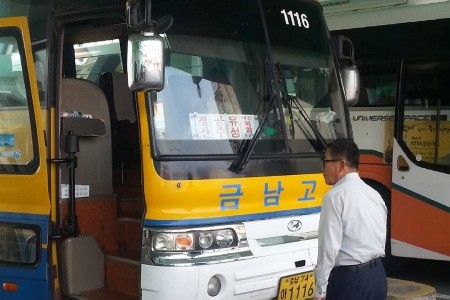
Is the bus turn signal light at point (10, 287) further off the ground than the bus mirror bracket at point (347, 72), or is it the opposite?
the bus mirror bracket at point (347, 72)

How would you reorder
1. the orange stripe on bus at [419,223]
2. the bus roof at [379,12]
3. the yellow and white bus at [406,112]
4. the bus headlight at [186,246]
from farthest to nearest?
1. the bus roof at [379,12]
2. the yellow and white bus at [406,112]
3. the orange stripe on bus at [419,223]
4. the bus headlight at [186,246]

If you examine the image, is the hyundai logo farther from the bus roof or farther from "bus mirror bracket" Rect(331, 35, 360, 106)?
the bus roof

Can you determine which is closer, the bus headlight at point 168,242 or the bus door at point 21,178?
the bus headlight at point 168,242

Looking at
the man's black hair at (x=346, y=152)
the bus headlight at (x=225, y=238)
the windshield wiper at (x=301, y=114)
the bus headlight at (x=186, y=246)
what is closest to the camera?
the man's black hair at (x=346, y=152)

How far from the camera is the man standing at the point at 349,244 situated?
11.0 ft

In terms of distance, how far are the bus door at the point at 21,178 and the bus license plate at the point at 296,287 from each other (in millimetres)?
1626

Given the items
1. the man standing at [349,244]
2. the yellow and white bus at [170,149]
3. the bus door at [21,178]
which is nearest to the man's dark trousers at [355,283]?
the man standing at [349,244]

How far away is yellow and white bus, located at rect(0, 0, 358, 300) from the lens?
3865mm

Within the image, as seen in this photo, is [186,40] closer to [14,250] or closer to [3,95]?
[3,95]

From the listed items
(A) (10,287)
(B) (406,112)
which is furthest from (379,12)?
(A) (10,287)

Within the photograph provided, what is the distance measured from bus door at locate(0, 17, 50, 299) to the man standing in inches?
78.5

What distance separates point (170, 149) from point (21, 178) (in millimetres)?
1214

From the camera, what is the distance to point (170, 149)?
155 inches

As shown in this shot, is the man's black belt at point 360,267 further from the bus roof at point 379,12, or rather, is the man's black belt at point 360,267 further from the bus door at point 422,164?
the bus roof at point 379,12
